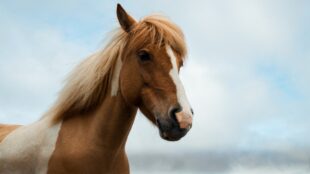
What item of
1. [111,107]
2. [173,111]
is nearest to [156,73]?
[173,111]

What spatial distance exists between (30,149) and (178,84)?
82.9 inches

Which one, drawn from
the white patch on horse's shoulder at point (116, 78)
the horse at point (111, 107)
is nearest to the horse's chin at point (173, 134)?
the horse at point (111, 107)

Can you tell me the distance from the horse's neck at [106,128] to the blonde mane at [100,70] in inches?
8.5

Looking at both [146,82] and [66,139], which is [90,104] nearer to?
[66,139]

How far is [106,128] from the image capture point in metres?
5.09

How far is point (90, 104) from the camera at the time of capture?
536 cm

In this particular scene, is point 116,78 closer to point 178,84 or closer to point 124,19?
point 124,19

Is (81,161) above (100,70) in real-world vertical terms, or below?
below

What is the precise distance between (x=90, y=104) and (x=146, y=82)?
0.99m

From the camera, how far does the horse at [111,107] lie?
182 inches

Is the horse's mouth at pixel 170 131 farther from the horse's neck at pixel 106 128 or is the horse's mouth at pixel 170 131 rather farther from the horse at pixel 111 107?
the horse's neck at pixel 106 128

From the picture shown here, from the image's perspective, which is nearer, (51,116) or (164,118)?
(164,118)

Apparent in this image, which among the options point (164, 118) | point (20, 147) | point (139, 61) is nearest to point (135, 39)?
point (139, 61)

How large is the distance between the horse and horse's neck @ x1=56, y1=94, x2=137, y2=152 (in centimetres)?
1
